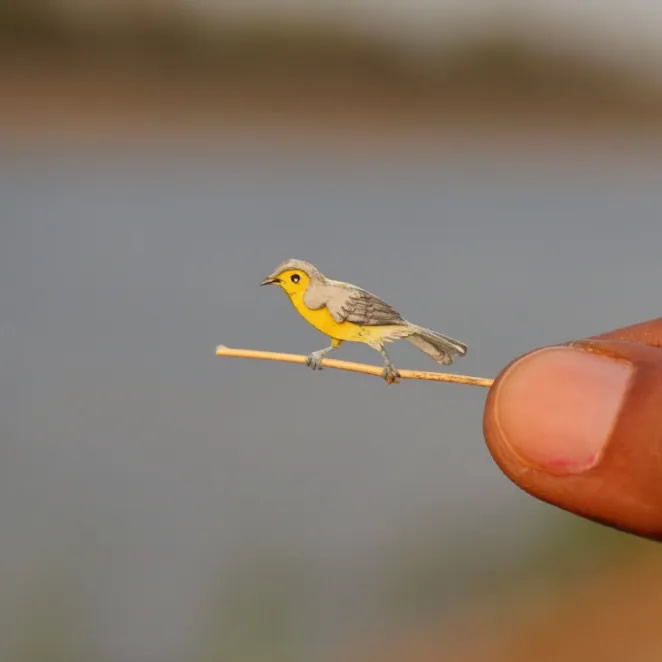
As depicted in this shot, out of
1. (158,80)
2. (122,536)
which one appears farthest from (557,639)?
(158,80)

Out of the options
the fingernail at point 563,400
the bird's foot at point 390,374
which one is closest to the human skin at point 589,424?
the fingernail at point 563,400

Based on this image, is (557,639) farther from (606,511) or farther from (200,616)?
(606,511)

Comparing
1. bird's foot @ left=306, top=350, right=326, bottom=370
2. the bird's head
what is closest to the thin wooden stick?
bird's foot @ left=306, top=350, right=326, bottom=370

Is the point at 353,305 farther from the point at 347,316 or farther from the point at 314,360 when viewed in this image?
the point at 314,360

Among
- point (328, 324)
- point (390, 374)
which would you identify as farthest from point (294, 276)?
point (390, 374)

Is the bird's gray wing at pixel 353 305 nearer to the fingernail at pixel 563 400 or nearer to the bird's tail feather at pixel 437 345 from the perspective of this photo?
the bird's tail feather at pixel 437 345

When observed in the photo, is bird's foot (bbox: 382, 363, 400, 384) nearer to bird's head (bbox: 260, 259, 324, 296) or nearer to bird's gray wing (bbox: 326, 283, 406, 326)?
bird's gray wing (bbox: 326, 283, 406, 326)

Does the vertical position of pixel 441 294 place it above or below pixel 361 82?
below
